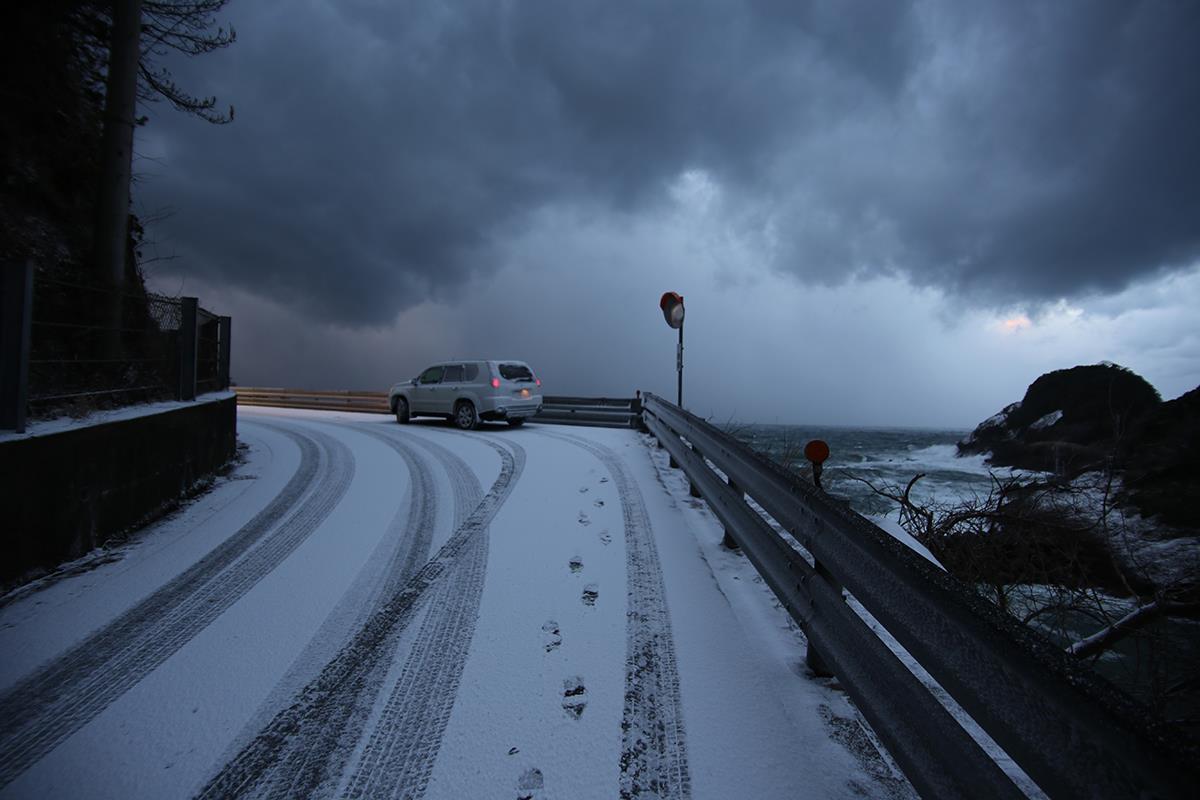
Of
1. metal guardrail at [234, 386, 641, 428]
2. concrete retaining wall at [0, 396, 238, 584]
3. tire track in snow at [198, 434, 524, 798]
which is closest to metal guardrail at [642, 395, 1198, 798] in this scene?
tire track in snow at [198, 434, 524, 798]

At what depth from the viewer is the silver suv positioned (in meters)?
13.3

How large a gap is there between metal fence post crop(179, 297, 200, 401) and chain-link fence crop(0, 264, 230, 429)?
11 millimetres

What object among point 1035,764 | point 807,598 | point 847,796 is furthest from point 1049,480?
point 1035,764

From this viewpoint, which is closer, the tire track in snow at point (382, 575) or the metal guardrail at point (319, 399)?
the tire track in snow at point (382, 575)

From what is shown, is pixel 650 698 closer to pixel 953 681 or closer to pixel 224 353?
pixel 953 681

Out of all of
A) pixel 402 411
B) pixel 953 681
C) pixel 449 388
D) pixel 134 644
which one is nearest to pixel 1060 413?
pixel 449 388

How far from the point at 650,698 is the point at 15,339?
5.56 metres

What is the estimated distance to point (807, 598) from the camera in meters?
2.45

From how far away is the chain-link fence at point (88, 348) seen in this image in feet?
13.3

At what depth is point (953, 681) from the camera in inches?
54.3

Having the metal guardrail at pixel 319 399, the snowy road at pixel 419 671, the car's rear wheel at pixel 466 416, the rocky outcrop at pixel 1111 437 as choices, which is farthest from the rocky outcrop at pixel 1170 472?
the metal guardrail at pixel 319 399

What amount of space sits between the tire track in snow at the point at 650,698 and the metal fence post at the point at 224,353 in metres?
8.57

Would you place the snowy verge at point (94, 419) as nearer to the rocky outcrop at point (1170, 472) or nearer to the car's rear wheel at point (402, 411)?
the car's rear wheel at point (402, 411)

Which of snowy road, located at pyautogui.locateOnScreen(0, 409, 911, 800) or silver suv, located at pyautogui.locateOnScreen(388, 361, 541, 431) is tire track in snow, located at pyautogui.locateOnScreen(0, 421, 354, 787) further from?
silver suv, located at pyautogui.locateOnScreen(388, 361, 541, 431)
